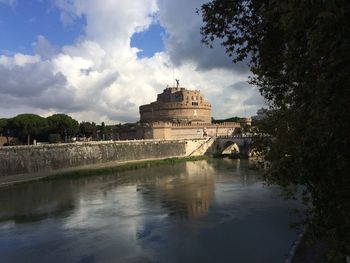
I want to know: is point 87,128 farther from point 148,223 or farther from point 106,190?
point 148,223

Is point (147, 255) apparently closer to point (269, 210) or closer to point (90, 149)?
point (269, 210)

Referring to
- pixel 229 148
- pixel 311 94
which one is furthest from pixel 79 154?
pixel 311 94

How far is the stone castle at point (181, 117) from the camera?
50062 mm

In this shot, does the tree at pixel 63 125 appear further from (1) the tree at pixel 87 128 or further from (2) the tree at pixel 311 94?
(2) the tree at pixel 311 94

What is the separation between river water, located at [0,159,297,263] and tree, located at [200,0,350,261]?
2.78 meters

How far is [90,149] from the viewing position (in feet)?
115

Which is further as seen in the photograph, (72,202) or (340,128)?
(72,202)

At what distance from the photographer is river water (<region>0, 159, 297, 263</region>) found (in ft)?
32.3

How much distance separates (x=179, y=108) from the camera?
5584 cm

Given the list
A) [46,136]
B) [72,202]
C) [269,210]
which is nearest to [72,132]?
[46,136]

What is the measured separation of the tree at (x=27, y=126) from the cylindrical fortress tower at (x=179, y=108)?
15.7 metres

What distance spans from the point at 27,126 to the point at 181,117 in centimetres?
1918

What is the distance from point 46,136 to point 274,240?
127 ft

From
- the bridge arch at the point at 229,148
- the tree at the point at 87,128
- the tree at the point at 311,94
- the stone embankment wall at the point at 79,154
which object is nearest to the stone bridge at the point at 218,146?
the bridge arch at the point at 229,148
